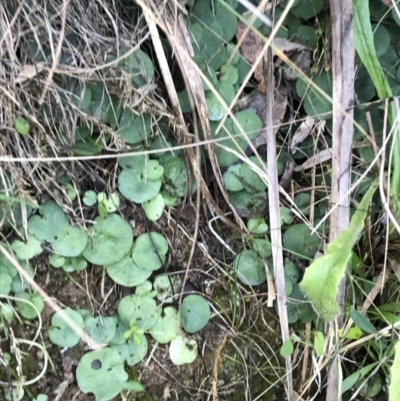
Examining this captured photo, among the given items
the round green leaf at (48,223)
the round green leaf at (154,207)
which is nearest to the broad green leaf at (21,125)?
the round green leaf at (48,223)

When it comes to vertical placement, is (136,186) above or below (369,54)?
below

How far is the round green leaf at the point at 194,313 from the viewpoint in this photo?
93cm

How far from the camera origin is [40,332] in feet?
2.96

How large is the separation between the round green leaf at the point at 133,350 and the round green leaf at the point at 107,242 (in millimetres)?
166

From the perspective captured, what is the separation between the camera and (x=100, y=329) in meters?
0.91

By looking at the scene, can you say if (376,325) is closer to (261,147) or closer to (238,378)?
(238,378)

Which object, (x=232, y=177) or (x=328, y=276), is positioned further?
(x=232, y=177)

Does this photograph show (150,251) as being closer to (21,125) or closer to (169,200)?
(169,200)

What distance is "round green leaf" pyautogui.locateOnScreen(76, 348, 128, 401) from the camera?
0.90 meters

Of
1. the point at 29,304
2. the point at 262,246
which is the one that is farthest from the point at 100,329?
the point at 262,246

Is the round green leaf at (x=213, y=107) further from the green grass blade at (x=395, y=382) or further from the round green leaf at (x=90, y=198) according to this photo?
the green grass blade at (x=395, y=382)

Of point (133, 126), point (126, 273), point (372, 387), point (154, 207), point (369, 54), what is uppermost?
point (369, 54)

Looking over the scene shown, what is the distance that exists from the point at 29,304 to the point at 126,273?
0.19 m

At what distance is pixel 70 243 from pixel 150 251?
154 millimetres
